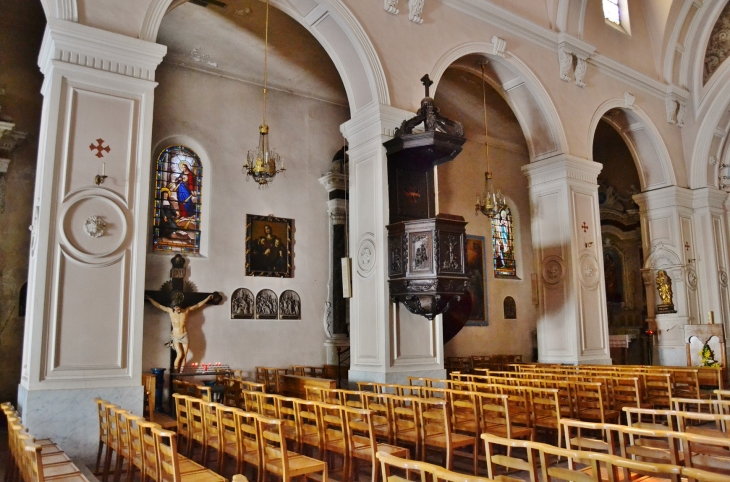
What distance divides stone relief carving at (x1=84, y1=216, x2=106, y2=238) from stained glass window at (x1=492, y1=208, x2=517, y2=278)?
32.6 feet

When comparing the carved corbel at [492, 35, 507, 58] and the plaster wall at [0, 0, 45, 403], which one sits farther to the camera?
the carved corbel at [492, 35, 507, 58]

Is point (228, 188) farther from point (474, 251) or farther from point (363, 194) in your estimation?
point (474, 251)

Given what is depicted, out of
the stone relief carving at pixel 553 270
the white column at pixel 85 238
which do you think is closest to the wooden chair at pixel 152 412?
the white column at pixel 85 238

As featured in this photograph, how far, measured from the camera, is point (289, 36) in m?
10.3

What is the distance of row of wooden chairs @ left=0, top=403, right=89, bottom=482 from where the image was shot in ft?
9.87

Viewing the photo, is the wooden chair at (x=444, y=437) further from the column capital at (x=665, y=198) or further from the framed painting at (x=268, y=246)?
the column capital at (x=665, y=198)

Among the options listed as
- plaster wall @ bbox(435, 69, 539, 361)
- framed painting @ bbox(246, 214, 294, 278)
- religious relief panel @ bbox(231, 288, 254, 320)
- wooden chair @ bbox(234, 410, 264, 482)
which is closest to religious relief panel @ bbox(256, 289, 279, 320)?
Result: religious relief panel @ bbox(231, 288, 254, 320)

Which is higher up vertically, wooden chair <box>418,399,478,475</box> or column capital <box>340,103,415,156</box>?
column capital <box>340,103,415,156</box>

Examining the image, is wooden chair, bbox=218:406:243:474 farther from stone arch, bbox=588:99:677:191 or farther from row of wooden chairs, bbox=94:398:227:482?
stone arch, bbox=588:99:677:191

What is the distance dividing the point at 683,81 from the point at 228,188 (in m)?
10.7

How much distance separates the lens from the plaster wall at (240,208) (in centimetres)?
984

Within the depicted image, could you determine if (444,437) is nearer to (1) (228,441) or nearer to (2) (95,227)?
(1) (228,441)

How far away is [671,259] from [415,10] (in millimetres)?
8276

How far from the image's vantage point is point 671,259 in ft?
42.2
